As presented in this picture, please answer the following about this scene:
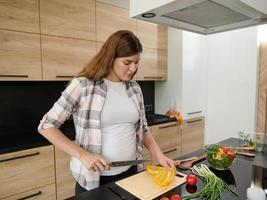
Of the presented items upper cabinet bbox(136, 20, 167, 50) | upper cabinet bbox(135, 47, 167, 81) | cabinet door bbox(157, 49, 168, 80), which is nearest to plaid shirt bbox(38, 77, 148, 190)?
upper cabinet bbox(135, 47, 167, 81)

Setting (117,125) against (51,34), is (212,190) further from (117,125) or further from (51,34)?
(51,34)

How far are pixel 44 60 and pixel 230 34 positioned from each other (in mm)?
1981

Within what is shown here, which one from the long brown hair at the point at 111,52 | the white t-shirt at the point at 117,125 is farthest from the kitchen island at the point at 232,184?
the long brown hair at the point at 111,52

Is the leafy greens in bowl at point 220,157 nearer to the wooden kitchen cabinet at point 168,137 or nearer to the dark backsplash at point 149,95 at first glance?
the wooden kitchen cabinet at point 168,137

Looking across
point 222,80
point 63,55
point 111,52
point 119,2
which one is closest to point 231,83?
point 222,80

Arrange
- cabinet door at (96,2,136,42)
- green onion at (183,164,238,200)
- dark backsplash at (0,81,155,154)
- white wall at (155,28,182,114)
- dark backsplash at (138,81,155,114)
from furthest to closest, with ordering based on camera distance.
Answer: dark backsplash at (138,81,155,114)
white wall at (155,28,182,114)
cabinet door at (96,2,136,42)
dark backsplash at (0,81,155,154)
green onion at (183,164,238,200)

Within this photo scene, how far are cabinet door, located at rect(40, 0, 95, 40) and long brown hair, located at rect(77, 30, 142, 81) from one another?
0.93 metres

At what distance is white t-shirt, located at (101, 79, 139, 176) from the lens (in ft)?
3.29

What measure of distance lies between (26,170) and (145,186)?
40.2 inches

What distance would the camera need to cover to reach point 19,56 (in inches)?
62.7

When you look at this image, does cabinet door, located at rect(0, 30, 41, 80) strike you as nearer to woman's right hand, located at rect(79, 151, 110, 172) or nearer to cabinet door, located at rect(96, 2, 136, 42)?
cabinet door, located at rect(96, 2, 136, 42)

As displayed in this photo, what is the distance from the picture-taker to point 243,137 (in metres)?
A: 1.40

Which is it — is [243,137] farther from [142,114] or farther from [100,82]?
[100,82]

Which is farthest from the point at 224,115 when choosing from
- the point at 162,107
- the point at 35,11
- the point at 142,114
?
the point at 35,11
